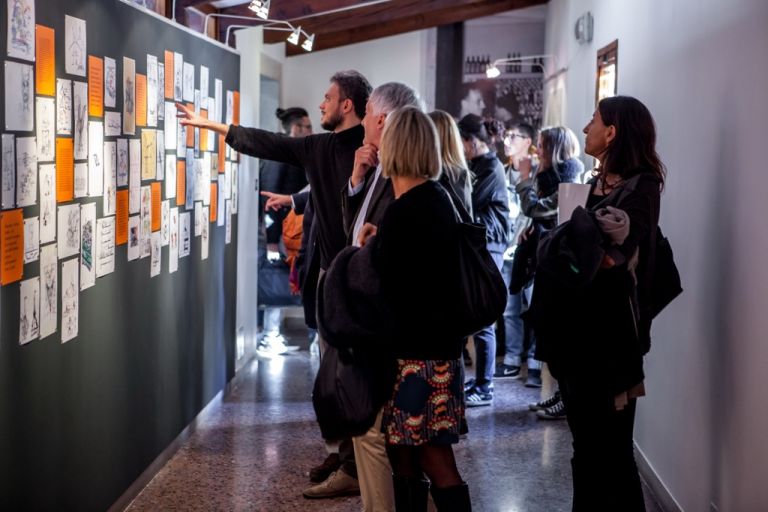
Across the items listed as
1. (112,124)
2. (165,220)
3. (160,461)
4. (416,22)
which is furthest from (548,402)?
(416,22)

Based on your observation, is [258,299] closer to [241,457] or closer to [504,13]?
[241,457]

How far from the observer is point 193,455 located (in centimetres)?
486

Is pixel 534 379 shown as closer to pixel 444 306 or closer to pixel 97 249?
pixel 97 249

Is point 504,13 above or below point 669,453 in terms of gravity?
above

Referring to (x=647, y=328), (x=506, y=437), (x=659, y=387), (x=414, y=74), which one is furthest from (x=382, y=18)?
(x=647, y=328)

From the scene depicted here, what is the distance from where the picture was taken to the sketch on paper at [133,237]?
397 cm

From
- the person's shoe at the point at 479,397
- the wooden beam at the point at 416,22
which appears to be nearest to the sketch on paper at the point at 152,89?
the person's shoe at the point at 479,397

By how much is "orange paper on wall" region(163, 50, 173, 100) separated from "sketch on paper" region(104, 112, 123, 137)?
696 mm

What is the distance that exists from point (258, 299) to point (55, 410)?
458 centimetres

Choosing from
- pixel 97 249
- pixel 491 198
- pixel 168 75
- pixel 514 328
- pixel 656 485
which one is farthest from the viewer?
pixel 514 328

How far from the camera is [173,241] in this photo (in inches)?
183

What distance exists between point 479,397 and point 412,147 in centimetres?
342

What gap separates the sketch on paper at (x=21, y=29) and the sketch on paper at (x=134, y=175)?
1.00 meters

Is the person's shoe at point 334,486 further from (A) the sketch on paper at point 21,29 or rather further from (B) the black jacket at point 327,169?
(A) the sketch on paper at point 21,29
